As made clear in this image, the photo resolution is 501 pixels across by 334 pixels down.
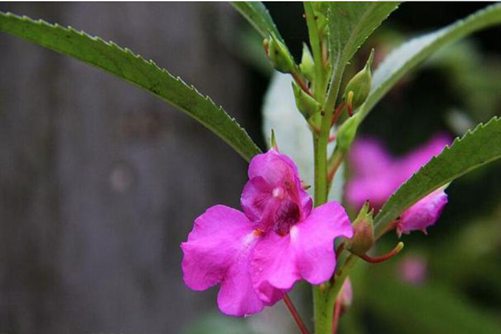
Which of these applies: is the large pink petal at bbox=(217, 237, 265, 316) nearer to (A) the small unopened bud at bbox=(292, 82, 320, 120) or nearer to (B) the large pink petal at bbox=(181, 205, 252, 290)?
(B) the large pink petal at bbox=(181, 205, 252, 290)

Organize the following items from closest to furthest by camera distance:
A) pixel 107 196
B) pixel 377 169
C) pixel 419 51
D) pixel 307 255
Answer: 1. pixel 307 255
2. pixel 419 51
3. pixel 377 169
4. pixel 107 196

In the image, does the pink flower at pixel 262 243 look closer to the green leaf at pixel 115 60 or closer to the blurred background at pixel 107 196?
the green leaf at pixel 115 60

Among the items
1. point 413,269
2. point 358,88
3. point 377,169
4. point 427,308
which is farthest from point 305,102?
point 413,269

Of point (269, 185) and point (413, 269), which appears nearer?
point (269, 185)

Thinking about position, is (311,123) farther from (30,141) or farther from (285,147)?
(30,141)

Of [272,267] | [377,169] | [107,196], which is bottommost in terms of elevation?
[377,169]

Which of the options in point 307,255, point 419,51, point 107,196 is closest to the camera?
point 307,255

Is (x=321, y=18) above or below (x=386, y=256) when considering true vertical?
above

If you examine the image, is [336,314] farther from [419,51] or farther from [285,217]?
[419,51]
